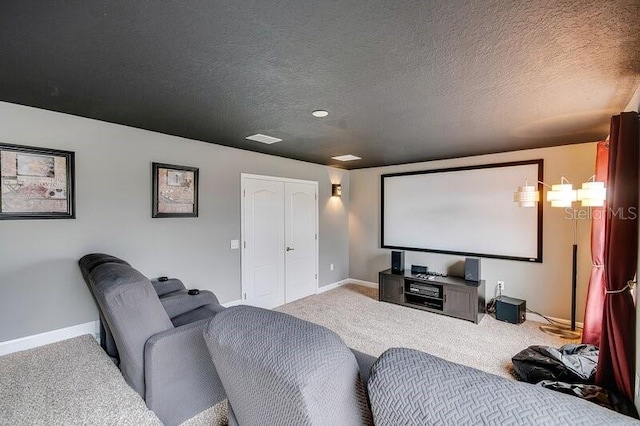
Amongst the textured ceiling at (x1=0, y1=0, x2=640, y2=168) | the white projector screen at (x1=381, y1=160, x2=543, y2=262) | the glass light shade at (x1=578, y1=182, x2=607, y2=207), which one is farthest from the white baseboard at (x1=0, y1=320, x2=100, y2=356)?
the glass light shade at (x1=578, y1=182, x2=607, y2=207)

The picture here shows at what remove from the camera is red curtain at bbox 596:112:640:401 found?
5.80 feet

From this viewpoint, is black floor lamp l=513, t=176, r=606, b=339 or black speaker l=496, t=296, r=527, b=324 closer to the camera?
black floor lamp l=513, t=176, r=606, b=339

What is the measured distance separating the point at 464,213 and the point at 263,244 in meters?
3.21

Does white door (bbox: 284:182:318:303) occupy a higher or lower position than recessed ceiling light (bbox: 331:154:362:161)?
lower

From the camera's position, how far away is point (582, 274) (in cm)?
379

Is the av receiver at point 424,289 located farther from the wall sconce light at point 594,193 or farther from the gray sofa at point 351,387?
the gray sofa at point 351,387

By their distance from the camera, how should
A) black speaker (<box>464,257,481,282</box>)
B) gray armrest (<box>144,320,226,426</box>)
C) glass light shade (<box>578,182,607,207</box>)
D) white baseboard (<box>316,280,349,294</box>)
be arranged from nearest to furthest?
gray armrest (<box>144,320,226,426</box>) → glass light shade (<box>578,182,607,207</box>) → black speaker (<box>464,257,481,282</box>) → white baseboard (<box>316,280,349,294</box>)

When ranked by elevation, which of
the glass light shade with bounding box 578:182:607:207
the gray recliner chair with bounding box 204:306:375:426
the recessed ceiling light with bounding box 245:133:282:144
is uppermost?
the recessed ceiling light with bounding box 245:133:282:144

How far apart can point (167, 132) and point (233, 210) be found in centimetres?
131

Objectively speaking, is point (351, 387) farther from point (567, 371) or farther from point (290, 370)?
point (567, 371)

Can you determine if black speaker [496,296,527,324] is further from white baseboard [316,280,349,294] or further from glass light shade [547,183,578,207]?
white baseboard [316,280,349,294]

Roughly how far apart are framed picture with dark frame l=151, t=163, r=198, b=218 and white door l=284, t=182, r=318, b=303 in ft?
5.11

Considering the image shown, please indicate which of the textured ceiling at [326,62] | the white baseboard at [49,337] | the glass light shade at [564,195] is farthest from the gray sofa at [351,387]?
the glass light shade at [564,195]

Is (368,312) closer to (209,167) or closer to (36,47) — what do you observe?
(209,167)
